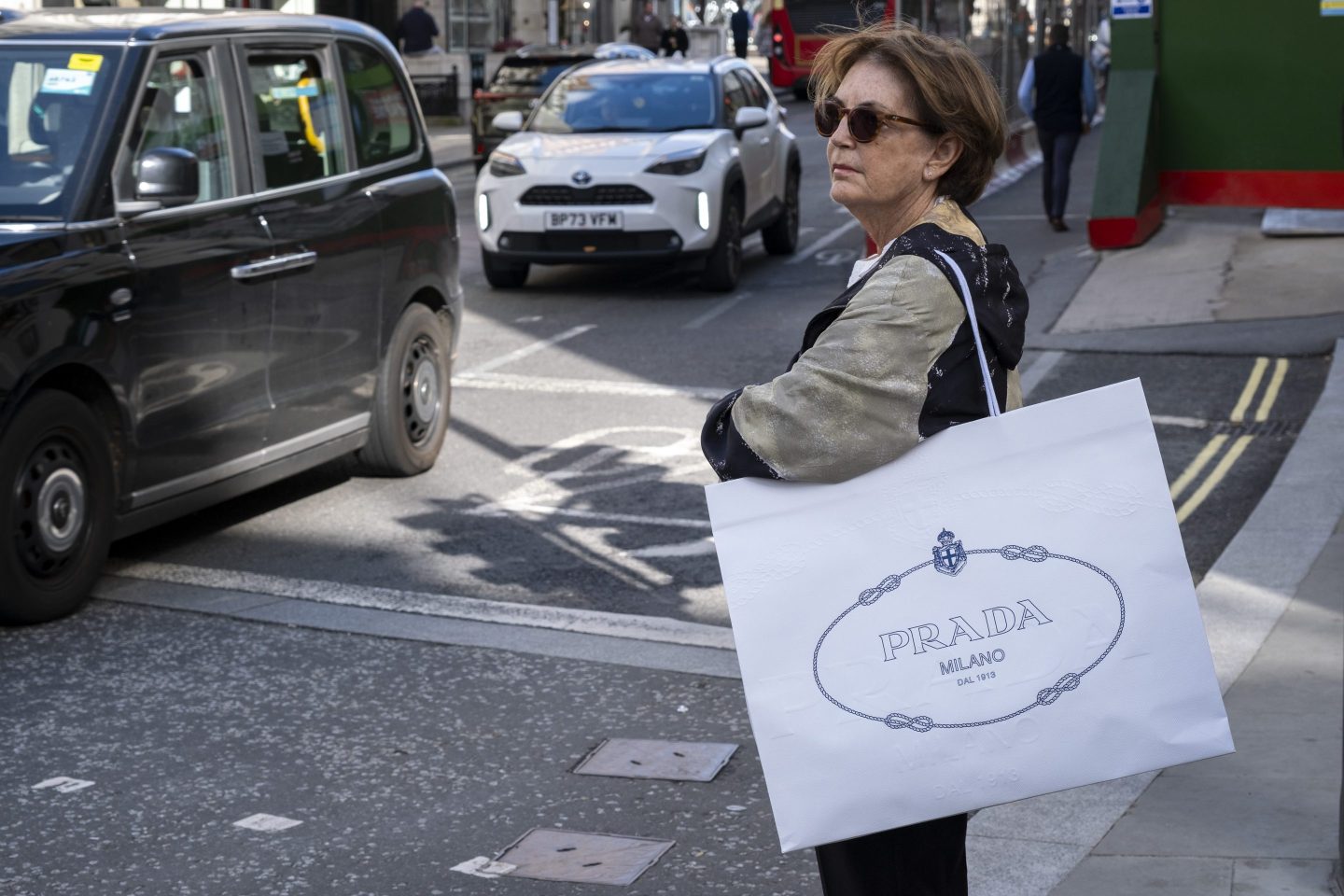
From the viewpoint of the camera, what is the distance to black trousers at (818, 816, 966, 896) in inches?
105

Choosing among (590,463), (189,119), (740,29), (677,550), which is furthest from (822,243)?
(740,29)

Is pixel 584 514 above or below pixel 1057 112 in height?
below

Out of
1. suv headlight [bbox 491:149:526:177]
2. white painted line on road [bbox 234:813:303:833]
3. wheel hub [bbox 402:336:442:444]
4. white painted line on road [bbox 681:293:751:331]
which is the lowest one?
white painted line on road [bbox 681:293:751:331]

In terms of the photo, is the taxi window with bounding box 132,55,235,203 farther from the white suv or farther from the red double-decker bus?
the red double-decker bus

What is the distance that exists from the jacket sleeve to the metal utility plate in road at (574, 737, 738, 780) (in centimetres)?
259

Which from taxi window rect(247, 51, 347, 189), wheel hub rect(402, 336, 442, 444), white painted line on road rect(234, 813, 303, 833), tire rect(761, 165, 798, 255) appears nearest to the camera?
white painted line on road rect(234, 813, 303, 833)

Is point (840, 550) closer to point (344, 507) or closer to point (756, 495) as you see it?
point (756, 495)

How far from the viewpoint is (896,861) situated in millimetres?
2676

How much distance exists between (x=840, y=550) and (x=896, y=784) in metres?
0.33

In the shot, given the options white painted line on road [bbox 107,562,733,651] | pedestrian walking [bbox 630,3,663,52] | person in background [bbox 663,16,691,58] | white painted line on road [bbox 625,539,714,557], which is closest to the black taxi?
white painted line on road [bbox 107,562,733,651]

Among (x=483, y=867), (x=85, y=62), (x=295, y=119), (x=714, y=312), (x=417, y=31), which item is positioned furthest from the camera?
(x=417, y=31)

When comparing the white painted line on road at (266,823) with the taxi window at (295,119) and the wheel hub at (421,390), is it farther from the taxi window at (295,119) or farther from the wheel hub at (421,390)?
the wheel hub at (421,390)

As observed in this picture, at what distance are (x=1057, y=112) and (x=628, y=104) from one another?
508cm

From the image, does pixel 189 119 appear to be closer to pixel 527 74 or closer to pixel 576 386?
pixel 576 386
